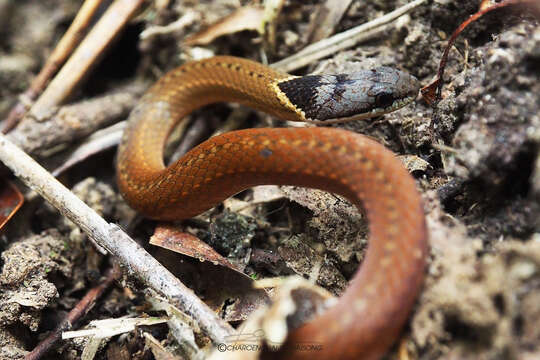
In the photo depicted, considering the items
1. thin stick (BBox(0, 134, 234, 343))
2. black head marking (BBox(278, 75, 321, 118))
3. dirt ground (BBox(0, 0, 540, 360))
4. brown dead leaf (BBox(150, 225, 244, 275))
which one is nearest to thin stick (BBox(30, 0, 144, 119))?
dirt ground (BBox(0, 0, 540, 360))

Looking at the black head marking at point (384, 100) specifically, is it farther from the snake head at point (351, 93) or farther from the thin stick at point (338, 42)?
the thin stick at point (338, 42)

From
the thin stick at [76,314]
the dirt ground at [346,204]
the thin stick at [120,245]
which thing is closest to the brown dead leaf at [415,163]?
the dirt ground at [346,204]

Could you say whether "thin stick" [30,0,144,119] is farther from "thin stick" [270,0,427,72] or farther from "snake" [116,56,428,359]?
"thin stick" [270,0,427,72]

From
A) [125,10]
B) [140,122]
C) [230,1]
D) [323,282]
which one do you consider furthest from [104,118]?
[323,282]

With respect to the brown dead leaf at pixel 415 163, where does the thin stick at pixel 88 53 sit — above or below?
above

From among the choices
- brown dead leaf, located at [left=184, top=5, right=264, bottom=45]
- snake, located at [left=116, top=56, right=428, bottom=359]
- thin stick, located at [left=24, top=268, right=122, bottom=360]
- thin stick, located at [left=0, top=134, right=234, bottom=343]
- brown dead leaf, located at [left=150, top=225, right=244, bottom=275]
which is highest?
brown dead leaf, located at [left=184, top=5, right=264, bottom=45]

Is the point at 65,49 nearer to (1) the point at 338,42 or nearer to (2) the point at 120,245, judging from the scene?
(2) the point at 120,245
